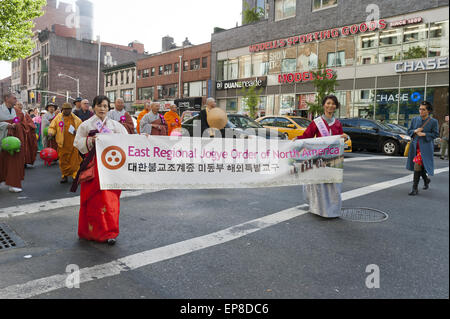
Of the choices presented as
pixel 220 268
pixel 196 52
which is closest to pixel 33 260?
pixel 220 268

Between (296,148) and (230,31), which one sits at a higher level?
(230,31)

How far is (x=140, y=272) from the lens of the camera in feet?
12.7

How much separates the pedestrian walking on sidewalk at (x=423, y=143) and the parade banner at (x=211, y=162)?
3.10 m

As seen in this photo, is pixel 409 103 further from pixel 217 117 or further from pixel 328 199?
pixel 328 199

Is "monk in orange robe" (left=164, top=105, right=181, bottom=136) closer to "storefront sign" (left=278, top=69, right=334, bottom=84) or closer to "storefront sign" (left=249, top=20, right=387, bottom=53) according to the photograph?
"storefront sign" (left=278, top=69, right=334, bottom=84)

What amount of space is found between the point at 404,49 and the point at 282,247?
25495mm

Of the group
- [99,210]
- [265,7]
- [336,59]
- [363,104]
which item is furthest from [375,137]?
[265,7]

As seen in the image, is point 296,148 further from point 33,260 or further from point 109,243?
point 33,260

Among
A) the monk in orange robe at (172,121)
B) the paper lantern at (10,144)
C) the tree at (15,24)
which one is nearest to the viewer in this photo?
the paper lantern at (10,144)

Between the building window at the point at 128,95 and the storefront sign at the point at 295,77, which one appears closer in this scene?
the storefront sign at the point at 295,77

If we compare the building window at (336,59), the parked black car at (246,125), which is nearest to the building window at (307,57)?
the building window at (336,59)

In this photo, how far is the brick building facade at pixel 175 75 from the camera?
4484 cm

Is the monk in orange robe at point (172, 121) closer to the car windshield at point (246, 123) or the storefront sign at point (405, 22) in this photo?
the car windshield at point (246, 123)

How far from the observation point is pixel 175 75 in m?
50.5
